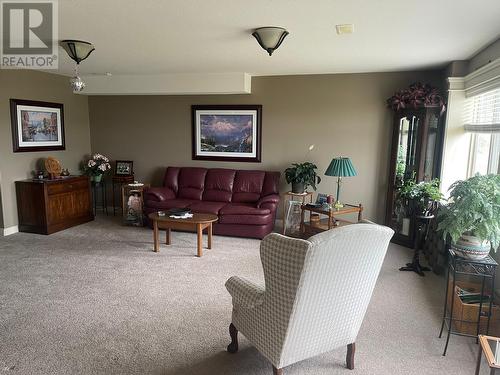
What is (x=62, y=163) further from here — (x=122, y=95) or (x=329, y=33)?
(x=329, y=33)

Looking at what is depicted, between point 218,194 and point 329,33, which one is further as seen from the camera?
point 218,194

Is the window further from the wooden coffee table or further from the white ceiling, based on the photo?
the wooden coffee table

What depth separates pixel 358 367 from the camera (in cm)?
229

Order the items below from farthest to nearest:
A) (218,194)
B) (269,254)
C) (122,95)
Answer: (122,95) → (218,194) → (269,254)

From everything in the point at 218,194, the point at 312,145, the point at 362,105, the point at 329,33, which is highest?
the point at 329,33

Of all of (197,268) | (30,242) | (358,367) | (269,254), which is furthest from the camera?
(30,242)

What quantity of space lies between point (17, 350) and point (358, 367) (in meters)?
2.28

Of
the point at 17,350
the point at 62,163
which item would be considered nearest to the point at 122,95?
the point at 62,163

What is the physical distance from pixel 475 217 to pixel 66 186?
5.29 meters

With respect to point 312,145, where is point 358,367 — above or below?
below

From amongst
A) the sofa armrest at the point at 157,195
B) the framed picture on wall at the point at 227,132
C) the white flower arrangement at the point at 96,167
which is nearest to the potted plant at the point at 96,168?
the white flower arrangement at the point at 96,167

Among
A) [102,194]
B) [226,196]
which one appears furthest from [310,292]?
[102,194]

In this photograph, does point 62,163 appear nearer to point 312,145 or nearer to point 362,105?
point 312,145

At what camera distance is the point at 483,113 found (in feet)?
12.5
